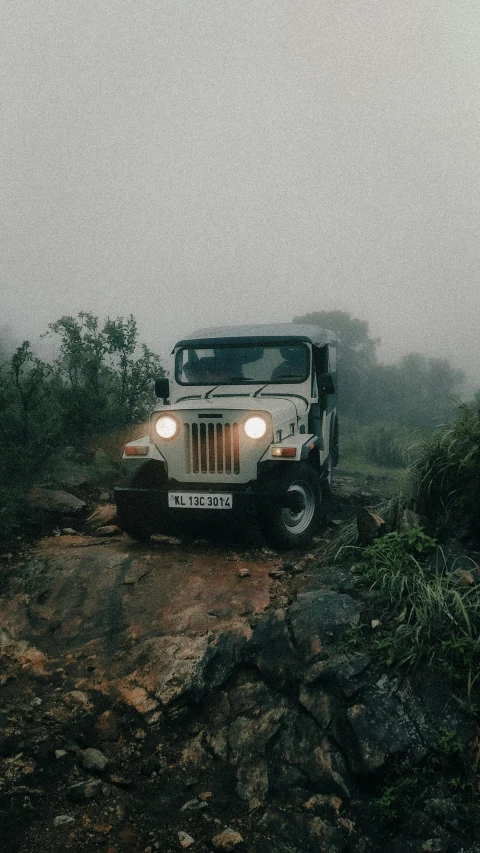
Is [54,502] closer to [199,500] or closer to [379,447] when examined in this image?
[199,500]

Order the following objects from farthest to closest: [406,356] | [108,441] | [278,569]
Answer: [406,356] < [108,441] < [278,569]

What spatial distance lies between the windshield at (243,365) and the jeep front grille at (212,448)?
119 cm

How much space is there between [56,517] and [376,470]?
908cm

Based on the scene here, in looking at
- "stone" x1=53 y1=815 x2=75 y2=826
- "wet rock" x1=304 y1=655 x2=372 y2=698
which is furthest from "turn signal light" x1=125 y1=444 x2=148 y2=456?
"stone" x1=53 y1=815 x2=75 y2=826

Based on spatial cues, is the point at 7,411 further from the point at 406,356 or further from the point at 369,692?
the point at 406,356

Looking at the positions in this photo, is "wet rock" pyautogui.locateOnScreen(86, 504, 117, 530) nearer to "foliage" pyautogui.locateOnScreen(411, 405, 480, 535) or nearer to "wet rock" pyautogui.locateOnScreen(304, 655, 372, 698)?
"foliage" pyautogui.locateOnScreen(411, 405, 480, 535)

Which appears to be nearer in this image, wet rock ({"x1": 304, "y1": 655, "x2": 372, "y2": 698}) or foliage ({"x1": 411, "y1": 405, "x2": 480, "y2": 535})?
wet rock ({"x1": 304, "y1": 655, "x2": 372, "y2": 698})

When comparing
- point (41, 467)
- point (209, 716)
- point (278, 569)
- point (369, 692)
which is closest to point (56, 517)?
point (41, 467)

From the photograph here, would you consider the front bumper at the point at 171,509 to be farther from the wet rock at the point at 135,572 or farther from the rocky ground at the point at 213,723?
the rocky ground at the point at 213,723

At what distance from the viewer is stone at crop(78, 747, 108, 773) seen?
2.87 m

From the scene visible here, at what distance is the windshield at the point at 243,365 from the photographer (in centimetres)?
624

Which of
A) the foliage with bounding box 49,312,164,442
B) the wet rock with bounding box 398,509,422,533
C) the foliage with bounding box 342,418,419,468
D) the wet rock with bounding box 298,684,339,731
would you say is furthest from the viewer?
the foliage with bounding box 342,418,419,468

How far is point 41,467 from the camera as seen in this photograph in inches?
279

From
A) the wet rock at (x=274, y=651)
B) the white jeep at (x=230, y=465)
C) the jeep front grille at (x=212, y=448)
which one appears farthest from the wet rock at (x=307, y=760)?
the jeep front grille at (x=212, y=448)
